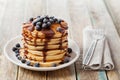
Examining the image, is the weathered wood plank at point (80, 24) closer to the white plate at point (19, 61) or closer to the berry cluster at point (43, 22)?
the white plate at point (19, 61)

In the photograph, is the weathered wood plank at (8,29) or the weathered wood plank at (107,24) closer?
the weathered wood plank at (8,29)

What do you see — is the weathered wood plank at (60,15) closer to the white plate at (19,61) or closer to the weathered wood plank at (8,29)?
the white plate at (19,61)

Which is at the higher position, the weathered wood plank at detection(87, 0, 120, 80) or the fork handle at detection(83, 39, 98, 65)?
the weathered wood plank at detection(87, 0, 120, 80)

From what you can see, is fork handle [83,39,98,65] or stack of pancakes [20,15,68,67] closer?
Result: stack of pancakes [20,15,68,67]

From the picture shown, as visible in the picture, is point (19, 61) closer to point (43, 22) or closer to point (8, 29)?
point (43, 22)

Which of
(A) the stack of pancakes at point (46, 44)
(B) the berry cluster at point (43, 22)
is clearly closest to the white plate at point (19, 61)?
(A) the stack of pancakes at point (46, 44)

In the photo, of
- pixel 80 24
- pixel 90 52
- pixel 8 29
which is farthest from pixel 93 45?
pixel 8 29

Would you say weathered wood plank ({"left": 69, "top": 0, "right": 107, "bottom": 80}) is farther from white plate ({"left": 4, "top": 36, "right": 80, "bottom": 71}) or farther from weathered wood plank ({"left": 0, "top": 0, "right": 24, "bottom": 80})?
weathered wood plank ({"left": 0, "top": 0, "right": 24, "bottom": 80})

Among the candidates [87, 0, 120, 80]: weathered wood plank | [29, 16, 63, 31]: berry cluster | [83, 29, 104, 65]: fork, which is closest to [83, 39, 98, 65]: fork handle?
[83, 29, 104, 65]: fork

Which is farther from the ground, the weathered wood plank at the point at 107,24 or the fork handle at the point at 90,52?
the weathered wood plank at the point at 107,24
